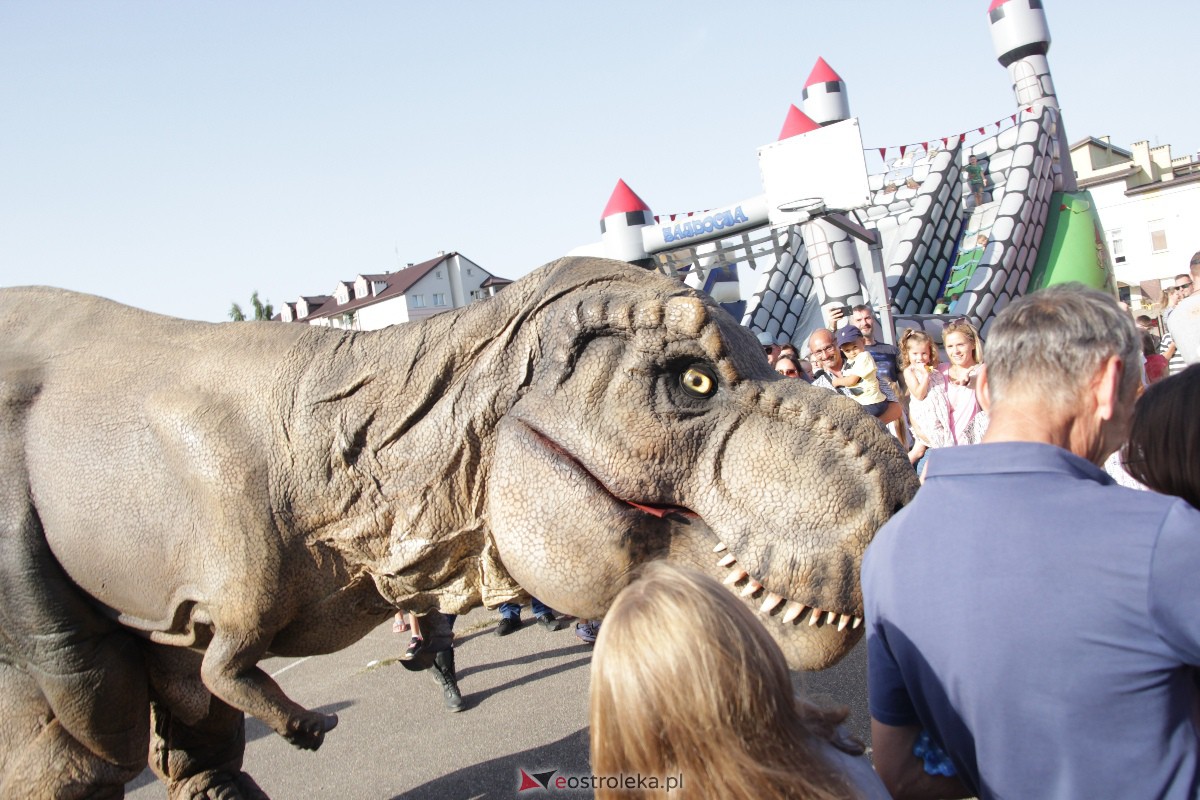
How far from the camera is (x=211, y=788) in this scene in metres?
2.90

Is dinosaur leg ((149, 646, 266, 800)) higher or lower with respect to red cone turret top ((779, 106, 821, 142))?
lower

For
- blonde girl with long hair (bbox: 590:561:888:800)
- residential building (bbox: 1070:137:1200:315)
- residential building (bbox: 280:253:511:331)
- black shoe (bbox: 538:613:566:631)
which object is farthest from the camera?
residential building (bbox: 280:253:511:331)

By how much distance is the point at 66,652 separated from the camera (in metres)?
2.21

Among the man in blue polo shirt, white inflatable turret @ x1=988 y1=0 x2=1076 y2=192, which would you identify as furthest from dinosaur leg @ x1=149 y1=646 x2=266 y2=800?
white inflatable turret @ x1=988 y1=0 x2=1076 y2=192

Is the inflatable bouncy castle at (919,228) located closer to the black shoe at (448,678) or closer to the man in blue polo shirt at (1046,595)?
the black shoe at (448,678)

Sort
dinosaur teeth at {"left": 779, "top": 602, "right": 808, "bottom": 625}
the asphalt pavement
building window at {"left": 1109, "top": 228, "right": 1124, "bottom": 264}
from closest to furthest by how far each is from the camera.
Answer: dinosaur teeth at {"left": 779, "top": 602, "right": 808, "bottom": 625}, the asphalt pavement, building window at {"left": 1109, "top": 228, "right": 1124, "bottom": 264}

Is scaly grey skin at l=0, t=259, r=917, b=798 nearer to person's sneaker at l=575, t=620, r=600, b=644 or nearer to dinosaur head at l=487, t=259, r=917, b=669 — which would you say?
dinosaur head at l=487, t=259, r=917, b=669

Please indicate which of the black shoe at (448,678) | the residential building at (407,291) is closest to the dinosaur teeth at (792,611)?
the black shoe at (448,678)

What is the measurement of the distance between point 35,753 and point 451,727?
245cm

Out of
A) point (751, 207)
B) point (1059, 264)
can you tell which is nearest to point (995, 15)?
point (1059, 264)

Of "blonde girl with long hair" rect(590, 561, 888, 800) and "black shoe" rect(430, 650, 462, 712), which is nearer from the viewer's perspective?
"blonde girl with long hair" rect(590, 561, 888, 800)

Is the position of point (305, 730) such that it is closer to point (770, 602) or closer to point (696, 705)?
point (770, 602)

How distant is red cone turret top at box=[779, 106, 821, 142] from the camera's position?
10836mm

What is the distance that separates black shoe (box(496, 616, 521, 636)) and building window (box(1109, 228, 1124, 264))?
33.2m
